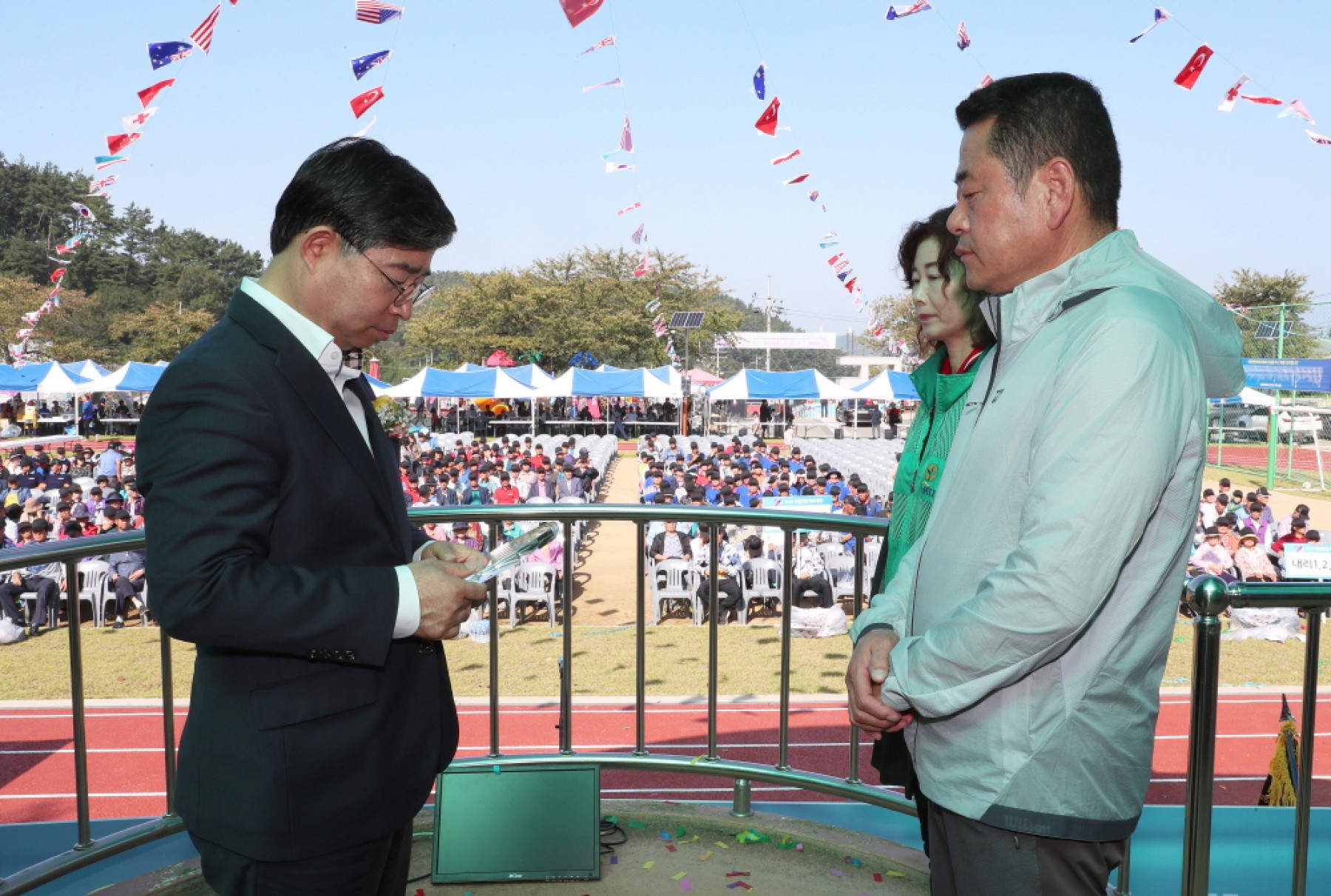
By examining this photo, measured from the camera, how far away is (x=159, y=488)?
1.41m

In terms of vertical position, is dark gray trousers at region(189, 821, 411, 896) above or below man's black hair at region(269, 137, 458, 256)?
below

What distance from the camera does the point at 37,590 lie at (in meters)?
12.0

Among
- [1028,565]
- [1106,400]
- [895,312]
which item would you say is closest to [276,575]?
[1028,565]

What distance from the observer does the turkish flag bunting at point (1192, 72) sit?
10172 mm

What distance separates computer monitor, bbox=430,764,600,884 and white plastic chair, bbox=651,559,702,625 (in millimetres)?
9327

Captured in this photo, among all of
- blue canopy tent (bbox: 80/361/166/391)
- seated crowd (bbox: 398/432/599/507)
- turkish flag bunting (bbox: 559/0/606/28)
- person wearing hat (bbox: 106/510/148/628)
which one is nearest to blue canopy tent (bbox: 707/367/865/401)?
seated crowd (bbox: 398/432/599/507)

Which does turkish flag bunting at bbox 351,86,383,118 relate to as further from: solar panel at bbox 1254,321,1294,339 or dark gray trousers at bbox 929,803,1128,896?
solar panel at bbox 1254,321,1294,339

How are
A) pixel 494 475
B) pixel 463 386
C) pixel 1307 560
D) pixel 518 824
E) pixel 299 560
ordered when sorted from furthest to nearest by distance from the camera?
pixel 463 386, pixel 494 475, pixel 1307 560, pixel 518 824, pixel 299 560

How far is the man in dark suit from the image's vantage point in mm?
1405

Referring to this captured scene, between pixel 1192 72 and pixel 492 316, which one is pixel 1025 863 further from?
pixel 492 316

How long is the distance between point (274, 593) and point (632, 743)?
6.63 metres

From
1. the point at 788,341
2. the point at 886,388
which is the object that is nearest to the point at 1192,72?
the point at 886,388

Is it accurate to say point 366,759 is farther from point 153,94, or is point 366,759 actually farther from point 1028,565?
point 153,94

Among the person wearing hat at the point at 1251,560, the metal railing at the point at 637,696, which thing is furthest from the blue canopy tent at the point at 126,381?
the metal railing at the point at 637,696
